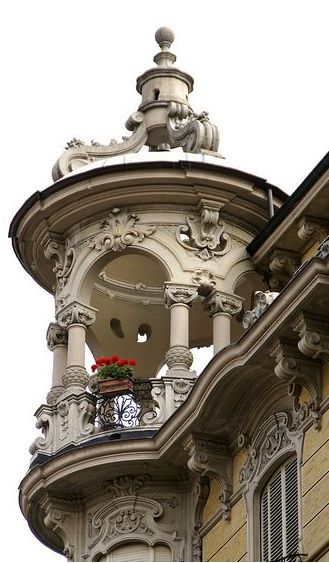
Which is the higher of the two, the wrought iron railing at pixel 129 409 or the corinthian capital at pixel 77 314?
the corinthian capital at pixel 77 314

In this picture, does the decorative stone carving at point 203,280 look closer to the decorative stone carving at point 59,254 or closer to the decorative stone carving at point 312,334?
the decorative stone carving at point 59,254

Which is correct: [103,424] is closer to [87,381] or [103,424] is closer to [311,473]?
[87,381]

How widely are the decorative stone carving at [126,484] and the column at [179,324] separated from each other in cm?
180

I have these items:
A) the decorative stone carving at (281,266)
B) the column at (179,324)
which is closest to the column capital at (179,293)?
the column at (179,324)

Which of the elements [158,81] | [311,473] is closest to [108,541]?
[311,473]

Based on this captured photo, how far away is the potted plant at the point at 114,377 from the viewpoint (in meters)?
35.3

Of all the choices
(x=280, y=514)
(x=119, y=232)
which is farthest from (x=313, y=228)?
(x=280, y=514)

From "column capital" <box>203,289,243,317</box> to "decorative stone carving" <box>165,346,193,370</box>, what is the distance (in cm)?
102

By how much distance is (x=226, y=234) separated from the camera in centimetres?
3678

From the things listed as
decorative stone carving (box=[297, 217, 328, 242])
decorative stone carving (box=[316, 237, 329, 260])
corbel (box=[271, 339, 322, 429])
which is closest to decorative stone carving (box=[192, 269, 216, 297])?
decorative stone carving (box=[297, 217, 328, 242])

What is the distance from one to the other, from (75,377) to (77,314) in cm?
119

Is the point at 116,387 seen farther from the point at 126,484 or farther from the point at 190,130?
the point at 190,130

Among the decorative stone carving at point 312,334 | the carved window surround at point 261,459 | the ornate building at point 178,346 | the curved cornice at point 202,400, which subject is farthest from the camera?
the carved window surround at point 261,459

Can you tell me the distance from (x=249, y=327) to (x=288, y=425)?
4.92 ft
